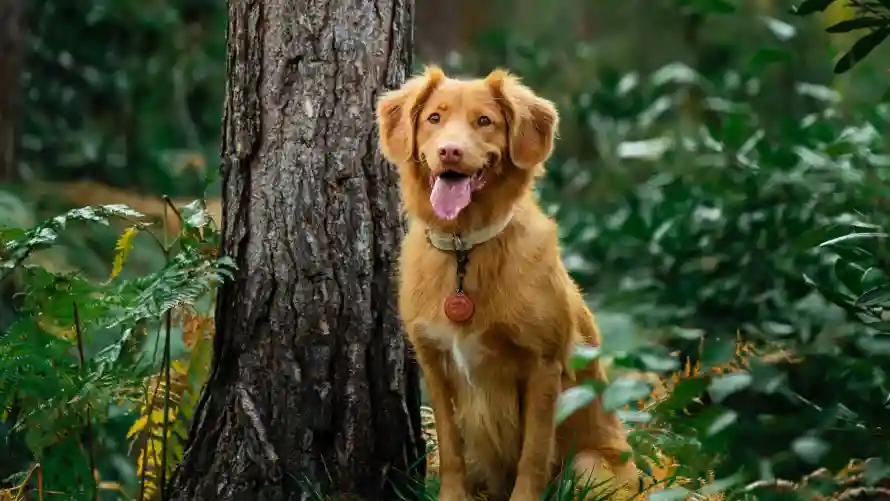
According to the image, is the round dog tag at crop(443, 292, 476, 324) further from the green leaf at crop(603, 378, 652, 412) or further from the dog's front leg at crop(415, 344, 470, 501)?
the green leaf at crop(603, 378, 652, 412)

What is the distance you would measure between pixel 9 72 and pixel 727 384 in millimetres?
7565

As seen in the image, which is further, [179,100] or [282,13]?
[179,100]

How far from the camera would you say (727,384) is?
1313mm

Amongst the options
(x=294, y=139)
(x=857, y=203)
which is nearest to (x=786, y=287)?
(x=857, y=203)

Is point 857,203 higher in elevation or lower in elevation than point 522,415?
higher

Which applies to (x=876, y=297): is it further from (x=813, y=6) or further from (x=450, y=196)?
(x=450, y=196)

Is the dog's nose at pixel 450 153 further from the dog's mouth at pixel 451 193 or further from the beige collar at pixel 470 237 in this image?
the beige collar at pixel 470 237

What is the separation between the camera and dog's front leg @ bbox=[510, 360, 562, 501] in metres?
3.29

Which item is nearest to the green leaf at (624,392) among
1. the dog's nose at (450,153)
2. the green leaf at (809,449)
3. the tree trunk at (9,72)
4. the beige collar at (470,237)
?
the green leaf at (809,449)

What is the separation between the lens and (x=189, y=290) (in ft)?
10.6

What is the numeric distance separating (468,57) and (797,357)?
8.42 meters

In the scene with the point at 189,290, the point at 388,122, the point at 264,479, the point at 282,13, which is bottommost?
the point at 264,479

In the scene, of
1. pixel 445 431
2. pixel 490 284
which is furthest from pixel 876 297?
pixel 445 431

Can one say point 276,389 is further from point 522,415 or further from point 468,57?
point 468,57
